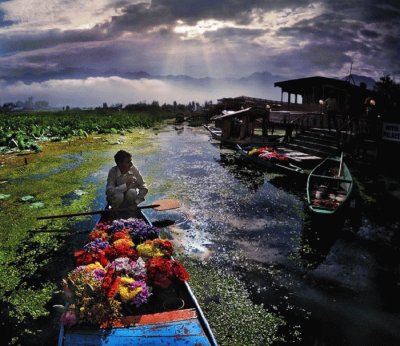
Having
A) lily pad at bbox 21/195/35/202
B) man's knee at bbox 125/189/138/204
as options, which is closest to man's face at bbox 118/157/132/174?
man's knee at bbox 125/189/138/204

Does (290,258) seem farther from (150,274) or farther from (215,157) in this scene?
(215,157)

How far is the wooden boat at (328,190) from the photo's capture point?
9.50 m

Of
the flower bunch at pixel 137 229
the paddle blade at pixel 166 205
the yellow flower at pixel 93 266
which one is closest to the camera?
the yellow flower at pixel 93 266

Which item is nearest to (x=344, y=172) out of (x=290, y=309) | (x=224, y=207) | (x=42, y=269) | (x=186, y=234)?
(x=224, y=207)

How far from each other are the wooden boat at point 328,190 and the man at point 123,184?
523 centimetres

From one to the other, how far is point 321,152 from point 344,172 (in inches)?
281

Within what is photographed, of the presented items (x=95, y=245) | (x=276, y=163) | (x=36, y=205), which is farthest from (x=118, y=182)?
(x=276, y=163)

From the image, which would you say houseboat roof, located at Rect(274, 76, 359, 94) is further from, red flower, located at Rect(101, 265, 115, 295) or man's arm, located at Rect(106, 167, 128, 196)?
red flower, located at Rect(101, 265, 115, 295)

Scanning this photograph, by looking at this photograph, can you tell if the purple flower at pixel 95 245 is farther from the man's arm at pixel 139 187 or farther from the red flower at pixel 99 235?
the man's arm at pixel 139 187

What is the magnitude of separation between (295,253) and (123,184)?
16.5 feet

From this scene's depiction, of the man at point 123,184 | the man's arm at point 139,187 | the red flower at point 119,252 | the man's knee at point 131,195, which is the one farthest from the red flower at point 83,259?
the man's arm at point 139,187

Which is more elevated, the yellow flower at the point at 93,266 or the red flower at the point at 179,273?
the yellow flower at the point at 93,266

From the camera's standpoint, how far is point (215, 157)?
72.8 feet

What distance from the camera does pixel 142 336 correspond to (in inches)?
151
